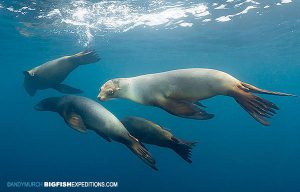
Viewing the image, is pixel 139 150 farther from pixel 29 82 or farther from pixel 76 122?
pixel 29 82

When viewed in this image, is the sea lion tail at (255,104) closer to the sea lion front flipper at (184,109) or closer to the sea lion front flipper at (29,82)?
the sea lion front flipper at (184,109)

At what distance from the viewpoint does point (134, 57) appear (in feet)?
111

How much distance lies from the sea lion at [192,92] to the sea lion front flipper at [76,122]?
2.55 feet

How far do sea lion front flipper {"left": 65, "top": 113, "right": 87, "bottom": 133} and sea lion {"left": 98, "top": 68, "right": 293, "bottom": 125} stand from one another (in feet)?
2.55

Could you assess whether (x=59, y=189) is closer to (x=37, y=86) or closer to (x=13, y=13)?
(x=13, y=13)

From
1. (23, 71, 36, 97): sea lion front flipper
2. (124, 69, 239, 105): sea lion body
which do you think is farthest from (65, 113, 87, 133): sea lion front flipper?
(23, 71, 36, 97): sea lion front flipper

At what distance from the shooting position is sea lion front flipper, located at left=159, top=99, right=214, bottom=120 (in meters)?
3.80

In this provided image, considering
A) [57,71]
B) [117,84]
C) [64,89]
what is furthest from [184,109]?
[64,89]

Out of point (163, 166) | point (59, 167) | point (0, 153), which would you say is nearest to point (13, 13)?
point (163, 166)

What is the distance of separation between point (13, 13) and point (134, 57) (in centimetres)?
1835

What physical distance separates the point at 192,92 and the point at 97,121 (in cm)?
153

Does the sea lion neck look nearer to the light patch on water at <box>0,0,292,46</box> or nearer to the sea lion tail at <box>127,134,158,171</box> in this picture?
the sea lion tail at <box>127,134,158,171</box>

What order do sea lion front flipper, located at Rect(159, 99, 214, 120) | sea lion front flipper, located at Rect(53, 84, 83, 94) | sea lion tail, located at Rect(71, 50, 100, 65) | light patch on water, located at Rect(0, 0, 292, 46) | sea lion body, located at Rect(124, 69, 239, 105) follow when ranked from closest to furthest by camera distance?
sea lion front flipper, located at Rect(159, 99, 214, 120) → sea lion body, located at Rect(124, 69, 239, 105) → sea lion tail, located at Rect(71, 50, 100, 65) → sea lion front flipper, located at Rect(53, 84, 83, 94) → light patch on water, located at Rect(0, 0, 292, 46)

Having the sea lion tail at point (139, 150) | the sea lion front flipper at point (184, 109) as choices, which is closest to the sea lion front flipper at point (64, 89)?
the sea lion tail at point (139, 150)
